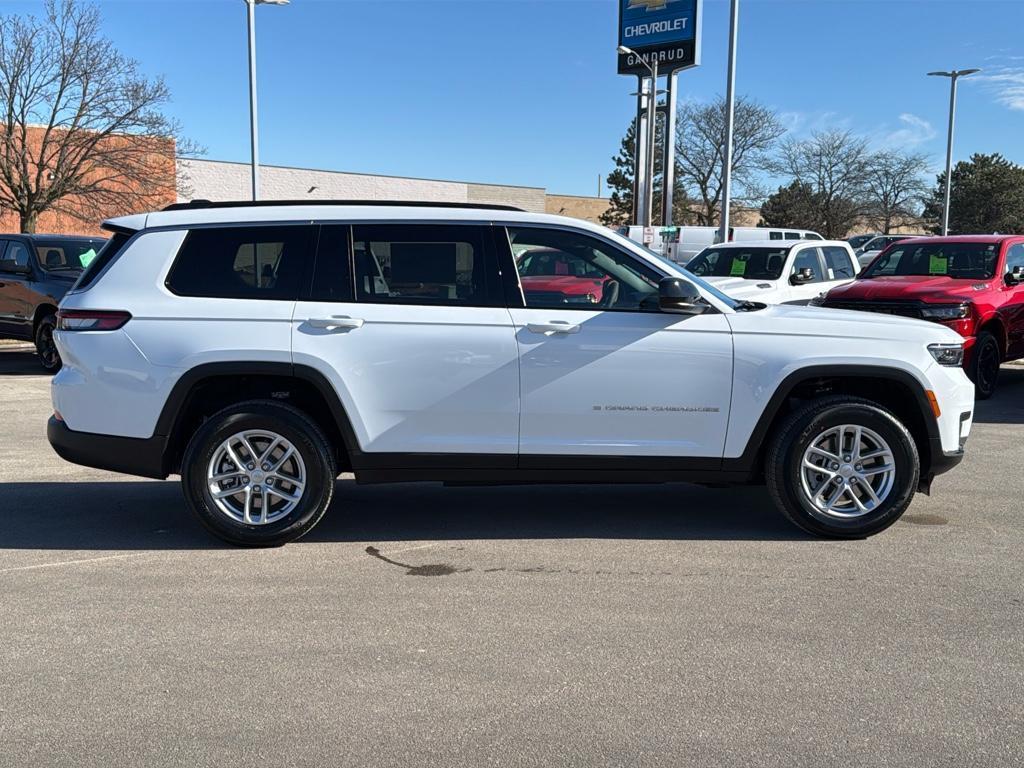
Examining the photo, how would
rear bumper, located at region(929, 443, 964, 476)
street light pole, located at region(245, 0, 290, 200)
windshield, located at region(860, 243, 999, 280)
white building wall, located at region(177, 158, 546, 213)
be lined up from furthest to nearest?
white building wall, located at region(177, 158, 546, 213)
street light pole, located at region(245, 0, 290, 200)
windshield, located at region(860, 243, 999, 280)
rear bumper, located at region(929, 443, 964, 476)

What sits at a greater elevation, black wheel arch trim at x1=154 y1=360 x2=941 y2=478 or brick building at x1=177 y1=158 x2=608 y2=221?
brick building at x1=177 y1=158 x2=608 y2=221

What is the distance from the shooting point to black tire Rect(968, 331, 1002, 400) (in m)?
10.6

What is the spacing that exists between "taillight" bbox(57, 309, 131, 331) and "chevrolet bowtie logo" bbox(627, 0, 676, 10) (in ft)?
130

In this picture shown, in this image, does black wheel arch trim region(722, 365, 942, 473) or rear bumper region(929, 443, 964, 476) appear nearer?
black wheel arch trim region(722, 365, 942, 473)

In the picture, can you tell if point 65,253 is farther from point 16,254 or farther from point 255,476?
point 255,476

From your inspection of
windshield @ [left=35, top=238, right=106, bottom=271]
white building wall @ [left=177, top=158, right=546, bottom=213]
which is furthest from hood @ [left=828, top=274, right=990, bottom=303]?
white building wall @ [left=177, top=158, right=546, bottom=213]

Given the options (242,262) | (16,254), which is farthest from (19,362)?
(242,262)

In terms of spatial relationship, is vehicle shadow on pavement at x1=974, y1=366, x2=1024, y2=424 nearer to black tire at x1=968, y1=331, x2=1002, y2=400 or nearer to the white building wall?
black tire at x1=968, y1=331, x2=1002, y2=400

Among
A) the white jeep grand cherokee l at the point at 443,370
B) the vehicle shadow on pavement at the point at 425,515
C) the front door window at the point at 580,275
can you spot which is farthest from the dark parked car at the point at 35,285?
the front door window at the point at 580,275

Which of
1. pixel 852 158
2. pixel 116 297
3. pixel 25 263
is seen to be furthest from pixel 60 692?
pixel 852 158

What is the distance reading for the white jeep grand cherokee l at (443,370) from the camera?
5137 mm

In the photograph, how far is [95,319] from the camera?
203 inches

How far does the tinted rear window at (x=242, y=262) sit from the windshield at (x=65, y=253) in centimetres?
929

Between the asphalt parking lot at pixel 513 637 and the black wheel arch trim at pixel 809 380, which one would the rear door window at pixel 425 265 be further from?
the black wheel arch trim at pixel 809 380
